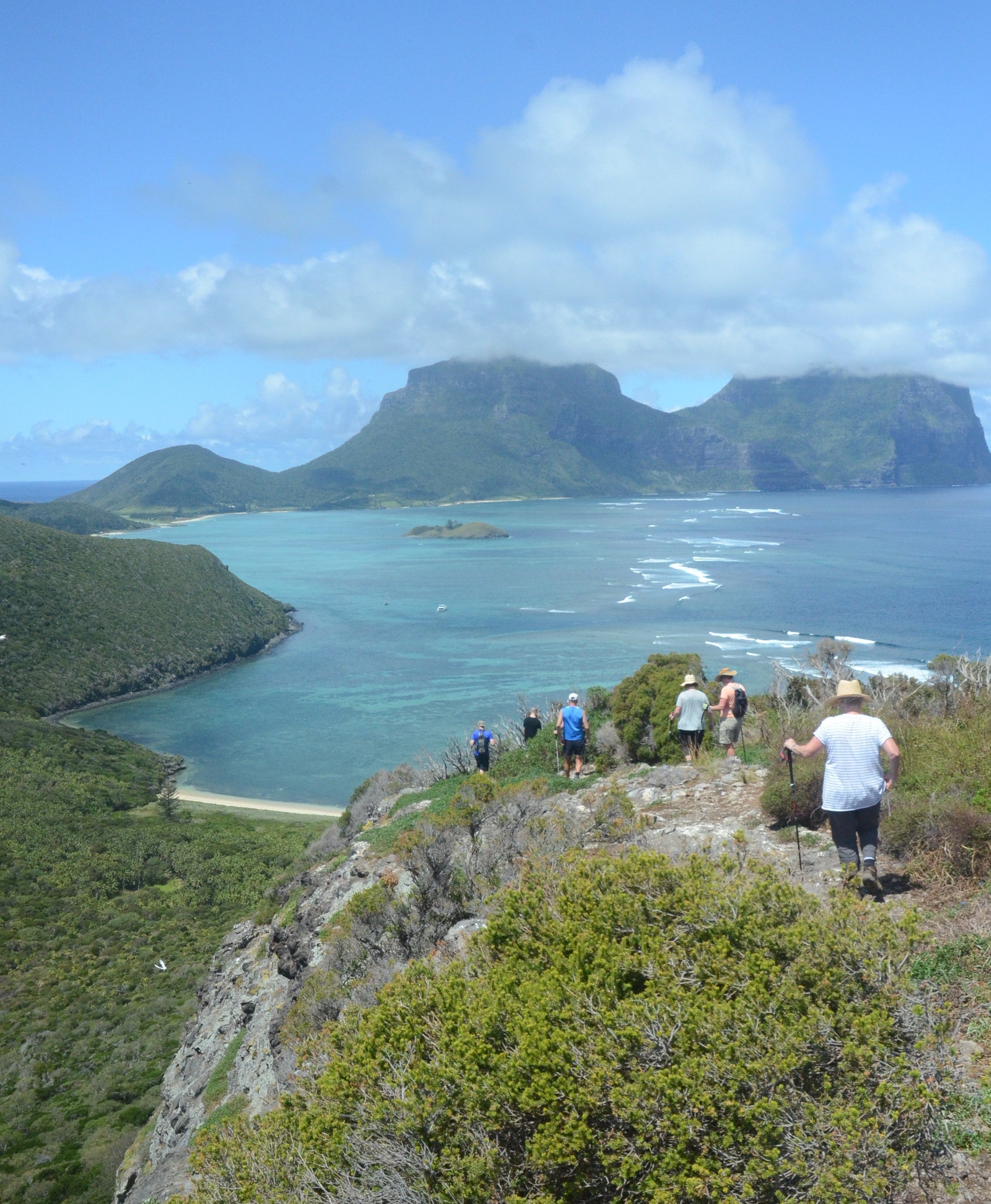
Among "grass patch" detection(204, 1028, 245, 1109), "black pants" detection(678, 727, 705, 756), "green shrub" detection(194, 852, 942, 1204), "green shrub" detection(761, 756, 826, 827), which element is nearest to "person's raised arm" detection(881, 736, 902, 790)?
"green shrub" detection(194, 852, 942, 1204)

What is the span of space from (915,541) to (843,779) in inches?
4822

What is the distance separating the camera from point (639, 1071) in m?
3.82

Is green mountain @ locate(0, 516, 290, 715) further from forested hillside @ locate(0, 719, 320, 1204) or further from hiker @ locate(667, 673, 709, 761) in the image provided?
hiker @ locate(667, 673, 709, 761)

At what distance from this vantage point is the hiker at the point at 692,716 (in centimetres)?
1191

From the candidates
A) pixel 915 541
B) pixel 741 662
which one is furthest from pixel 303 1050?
pixel 915 541

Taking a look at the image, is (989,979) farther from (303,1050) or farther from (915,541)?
(915,541)

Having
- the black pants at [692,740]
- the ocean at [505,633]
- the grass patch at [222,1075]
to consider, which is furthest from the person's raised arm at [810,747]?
the ocean at [505,633]

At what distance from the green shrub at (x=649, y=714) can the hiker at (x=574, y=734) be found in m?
1.24

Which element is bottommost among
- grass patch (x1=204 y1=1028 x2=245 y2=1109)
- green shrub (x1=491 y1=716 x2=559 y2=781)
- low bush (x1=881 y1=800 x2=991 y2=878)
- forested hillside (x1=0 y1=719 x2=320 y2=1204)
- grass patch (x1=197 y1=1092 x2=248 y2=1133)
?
forested hillside (x1=0 y1=719 x2=320 y2=1204)

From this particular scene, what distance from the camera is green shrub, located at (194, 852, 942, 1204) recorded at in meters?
3.46

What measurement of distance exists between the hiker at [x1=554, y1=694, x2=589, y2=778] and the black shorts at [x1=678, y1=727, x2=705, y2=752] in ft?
5.40

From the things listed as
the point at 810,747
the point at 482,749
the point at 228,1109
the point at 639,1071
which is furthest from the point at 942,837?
the point at 482,749

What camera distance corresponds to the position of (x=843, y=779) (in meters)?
5.97

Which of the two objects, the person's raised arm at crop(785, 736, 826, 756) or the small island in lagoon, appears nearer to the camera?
the person's raised arm at crop(785, 736, 826, 756)
